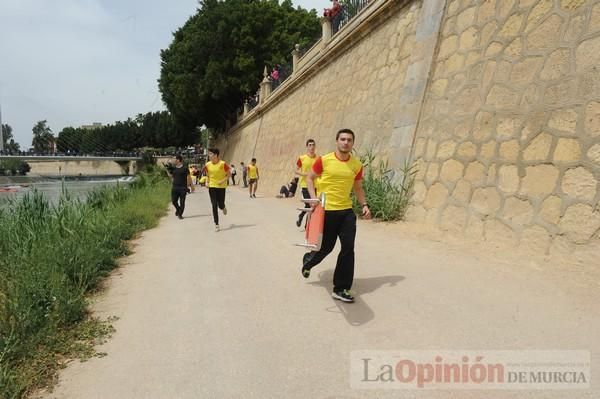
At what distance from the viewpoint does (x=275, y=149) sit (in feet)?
75.9

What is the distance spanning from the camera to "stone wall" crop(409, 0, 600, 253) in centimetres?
523

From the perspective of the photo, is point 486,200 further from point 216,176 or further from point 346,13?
point 346,13

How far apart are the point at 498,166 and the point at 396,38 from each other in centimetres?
629

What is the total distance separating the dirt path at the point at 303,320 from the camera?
2.91 meters

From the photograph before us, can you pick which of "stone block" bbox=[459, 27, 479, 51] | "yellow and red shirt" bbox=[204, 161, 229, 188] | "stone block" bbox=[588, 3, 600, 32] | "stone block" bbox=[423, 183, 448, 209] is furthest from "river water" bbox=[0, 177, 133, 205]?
"stone block" bbox=[588, 3, 600, 32]

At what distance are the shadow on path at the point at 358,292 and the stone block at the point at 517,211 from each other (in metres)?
2.03

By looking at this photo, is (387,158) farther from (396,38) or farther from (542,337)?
(542,337)

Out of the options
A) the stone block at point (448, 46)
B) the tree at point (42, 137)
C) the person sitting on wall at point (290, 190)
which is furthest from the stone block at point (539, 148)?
the tree at point (42, 137)

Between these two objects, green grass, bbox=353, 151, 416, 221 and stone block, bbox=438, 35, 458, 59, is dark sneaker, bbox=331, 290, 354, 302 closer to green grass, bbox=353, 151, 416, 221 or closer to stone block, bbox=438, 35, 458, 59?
green grass, bbox=353, 151, 416, 221

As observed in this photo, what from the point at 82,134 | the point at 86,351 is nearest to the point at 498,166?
the point at 86,351

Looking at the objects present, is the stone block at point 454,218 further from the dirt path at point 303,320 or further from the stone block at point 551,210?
the stone block at point 551,210

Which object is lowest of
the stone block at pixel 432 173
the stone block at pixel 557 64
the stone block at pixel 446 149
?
the stone block at pixel 432 173

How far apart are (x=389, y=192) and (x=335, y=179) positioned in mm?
4600

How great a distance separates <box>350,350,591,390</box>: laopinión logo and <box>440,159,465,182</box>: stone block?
4517 millimetres
